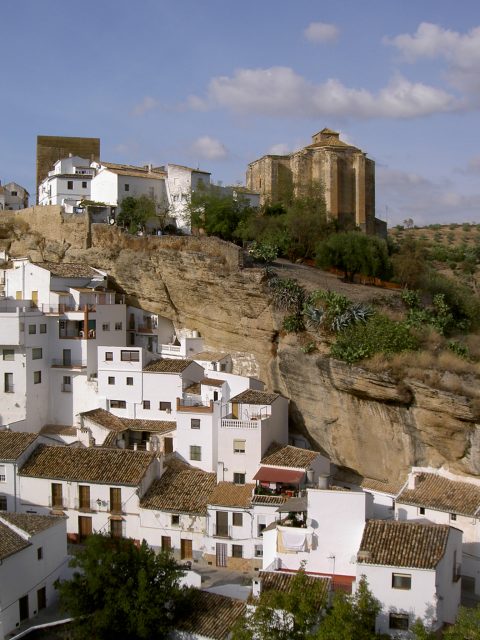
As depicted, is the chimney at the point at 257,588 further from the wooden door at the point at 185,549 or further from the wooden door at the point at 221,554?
the wooden door at the point at 185,549

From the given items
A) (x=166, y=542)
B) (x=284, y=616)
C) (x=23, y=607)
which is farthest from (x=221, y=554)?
(x=284, y=616)

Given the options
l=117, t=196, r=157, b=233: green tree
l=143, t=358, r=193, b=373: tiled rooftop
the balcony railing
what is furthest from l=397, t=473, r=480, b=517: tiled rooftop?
l=117, t=196, r=157, b=233: green tree

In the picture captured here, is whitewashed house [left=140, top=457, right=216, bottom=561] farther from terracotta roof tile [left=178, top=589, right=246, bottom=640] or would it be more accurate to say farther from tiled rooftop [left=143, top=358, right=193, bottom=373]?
tiled rooftop [left=143, top=358, right=193, bottom=373]

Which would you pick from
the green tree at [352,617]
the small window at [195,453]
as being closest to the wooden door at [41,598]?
the small window at [195,453]

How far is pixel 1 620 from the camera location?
20391mm

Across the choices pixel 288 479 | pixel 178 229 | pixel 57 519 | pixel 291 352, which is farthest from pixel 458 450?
pixel 178 229

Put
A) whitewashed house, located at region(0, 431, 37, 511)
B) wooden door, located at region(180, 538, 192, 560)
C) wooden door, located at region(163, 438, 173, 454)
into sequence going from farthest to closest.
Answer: wooden door, located at region(163, 438, 173, 454) → whitewashed house, located at region(0, 431, 37, 511) → wooden door, located at region(180, 538, 192, 560)

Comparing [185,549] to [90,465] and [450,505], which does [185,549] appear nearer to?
[90,465]

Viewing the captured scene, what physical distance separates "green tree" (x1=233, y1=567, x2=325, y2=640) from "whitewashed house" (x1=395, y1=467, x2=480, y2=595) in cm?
589

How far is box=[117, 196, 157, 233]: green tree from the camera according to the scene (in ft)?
126

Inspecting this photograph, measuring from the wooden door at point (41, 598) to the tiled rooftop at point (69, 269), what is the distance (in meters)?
15.6

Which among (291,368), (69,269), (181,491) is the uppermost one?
(69,269)

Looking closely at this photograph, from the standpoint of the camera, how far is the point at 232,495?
81.4 feet

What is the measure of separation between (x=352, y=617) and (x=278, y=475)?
8.41 metres
